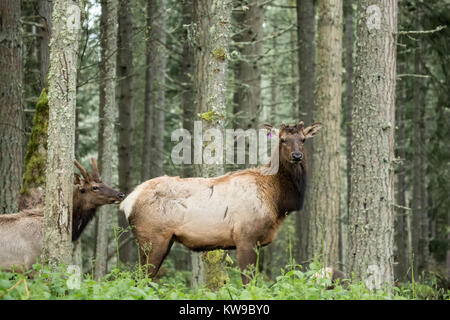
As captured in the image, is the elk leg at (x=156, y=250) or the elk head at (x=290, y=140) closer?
the elk leg at (x=156, y=250)

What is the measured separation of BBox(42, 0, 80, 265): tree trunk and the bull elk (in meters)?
1.94

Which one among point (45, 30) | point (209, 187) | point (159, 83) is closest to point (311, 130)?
point (209, 187)

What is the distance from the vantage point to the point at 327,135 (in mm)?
12094

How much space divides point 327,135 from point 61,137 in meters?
7.01

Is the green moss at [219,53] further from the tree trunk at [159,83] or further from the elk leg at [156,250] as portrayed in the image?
the tree trunk at [159,83]

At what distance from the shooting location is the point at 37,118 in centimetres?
940

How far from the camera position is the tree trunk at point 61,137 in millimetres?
6430

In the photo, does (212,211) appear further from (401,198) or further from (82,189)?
(401,198)

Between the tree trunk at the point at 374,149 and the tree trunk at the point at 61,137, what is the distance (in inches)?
152

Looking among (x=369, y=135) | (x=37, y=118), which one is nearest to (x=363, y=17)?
(x=369, y=135)

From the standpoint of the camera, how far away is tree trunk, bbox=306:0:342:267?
12.0 m

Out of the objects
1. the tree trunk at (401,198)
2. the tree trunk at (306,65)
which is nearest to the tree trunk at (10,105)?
the tree trunk at (306,65)
